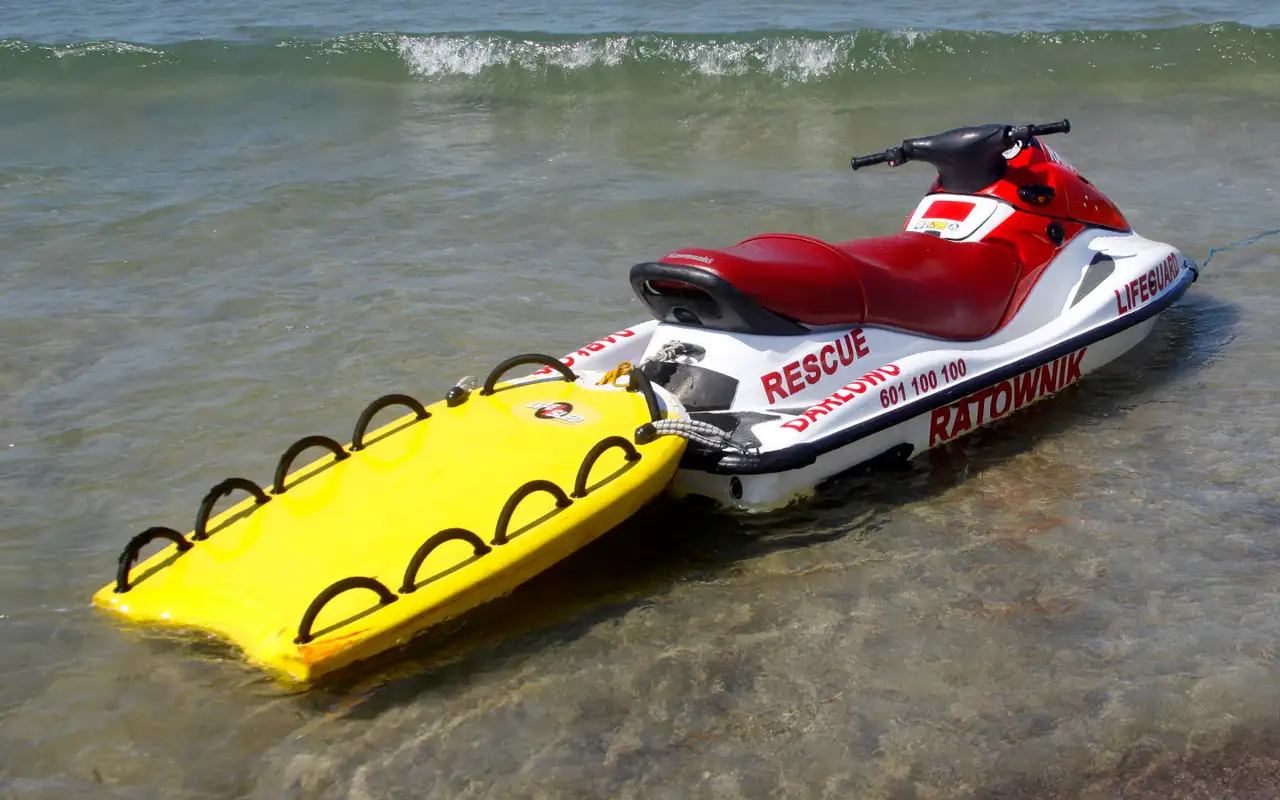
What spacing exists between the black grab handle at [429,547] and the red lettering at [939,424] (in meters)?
2.32

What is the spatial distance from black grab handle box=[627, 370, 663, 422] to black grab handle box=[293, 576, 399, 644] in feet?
4.55

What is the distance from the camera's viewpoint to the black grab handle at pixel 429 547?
4461 millimetres

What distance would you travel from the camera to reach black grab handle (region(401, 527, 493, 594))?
14.6 ft

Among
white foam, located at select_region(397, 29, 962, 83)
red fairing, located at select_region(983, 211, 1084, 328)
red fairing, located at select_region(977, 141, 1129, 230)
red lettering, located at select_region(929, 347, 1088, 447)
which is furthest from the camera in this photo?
white foam, located at select_region(397, 29, 962, 83)

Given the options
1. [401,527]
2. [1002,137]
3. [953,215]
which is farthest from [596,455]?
[1002,137]

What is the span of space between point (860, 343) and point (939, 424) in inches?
22.0

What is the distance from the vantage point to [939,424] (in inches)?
236

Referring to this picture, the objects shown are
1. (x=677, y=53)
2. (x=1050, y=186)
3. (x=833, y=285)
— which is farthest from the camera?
(x=677, y=53)

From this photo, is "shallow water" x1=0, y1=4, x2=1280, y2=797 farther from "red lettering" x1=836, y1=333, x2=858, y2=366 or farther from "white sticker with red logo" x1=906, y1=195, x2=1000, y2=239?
"white sticker with red logo" x1=906, y1=195, x2=1000, y2=239

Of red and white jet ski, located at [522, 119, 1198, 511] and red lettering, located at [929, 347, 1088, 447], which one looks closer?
red and white jet ski, located at [522, 119, 1198, 511]

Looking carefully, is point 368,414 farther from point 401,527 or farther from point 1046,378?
point 1046,378

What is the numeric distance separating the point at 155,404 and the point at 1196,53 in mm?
11000

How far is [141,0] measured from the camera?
17312 millimetres

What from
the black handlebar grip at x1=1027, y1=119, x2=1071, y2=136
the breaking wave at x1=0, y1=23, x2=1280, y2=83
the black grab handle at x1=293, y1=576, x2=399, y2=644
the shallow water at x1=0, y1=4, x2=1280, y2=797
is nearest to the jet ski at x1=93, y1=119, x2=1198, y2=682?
the black grab handle at x1=293, y1=576, x2=399, y2=644
